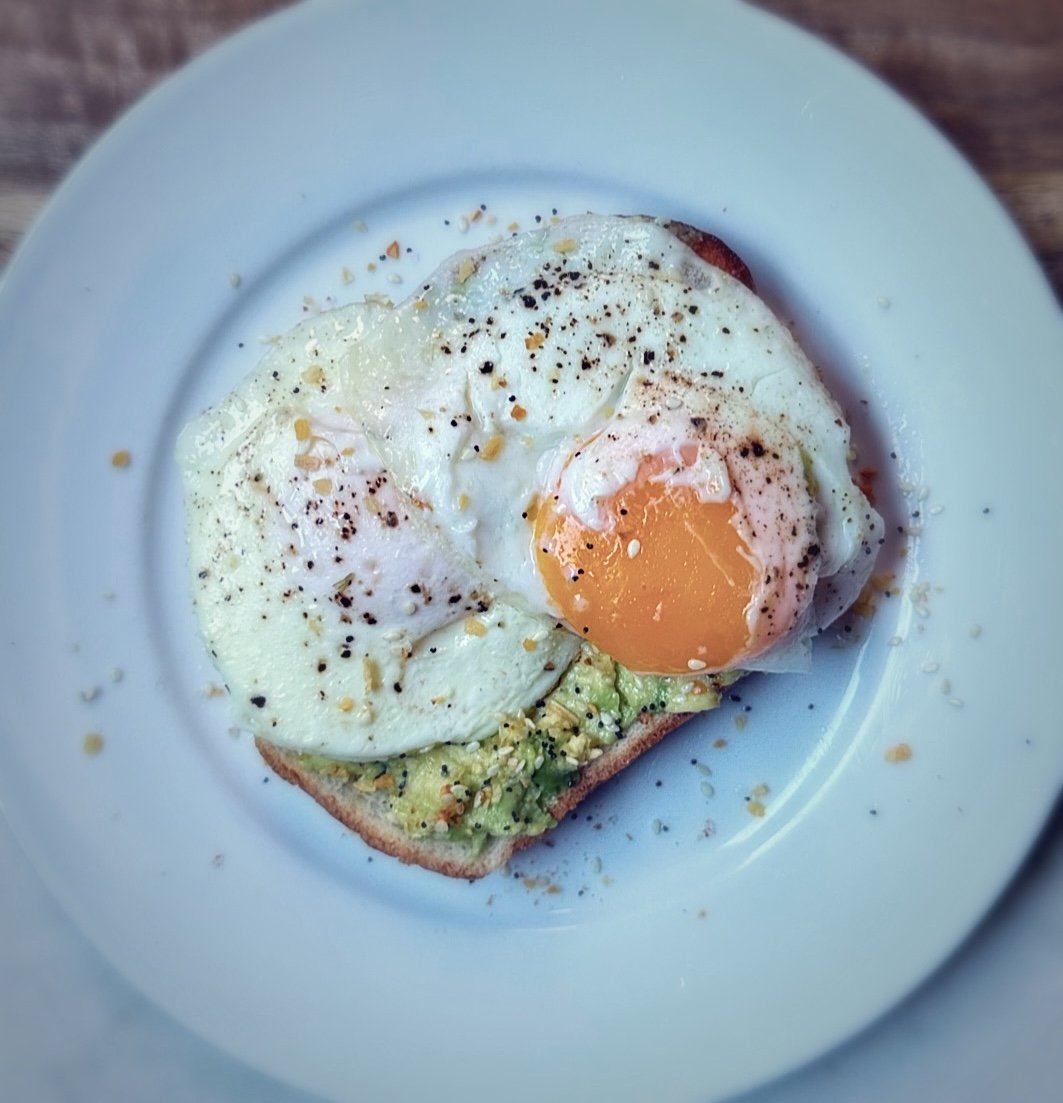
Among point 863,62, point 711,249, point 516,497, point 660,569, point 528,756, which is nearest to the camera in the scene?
point 660,569

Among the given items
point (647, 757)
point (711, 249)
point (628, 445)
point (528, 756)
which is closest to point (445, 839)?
point (528, 756)

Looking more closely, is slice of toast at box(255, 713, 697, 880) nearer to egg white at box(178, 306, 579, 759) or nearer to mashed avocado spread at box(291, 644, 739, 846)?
mashed avocado spread at box(291, 644, 739, 846)

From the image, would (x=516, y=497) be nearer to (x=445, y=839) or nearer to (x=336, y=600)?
(x=336, y=600)

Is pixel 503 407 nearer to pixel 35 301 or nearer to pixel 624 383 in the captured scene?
pixel 624 383

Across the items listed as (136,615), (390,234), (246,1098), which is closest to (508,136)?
(390,234)

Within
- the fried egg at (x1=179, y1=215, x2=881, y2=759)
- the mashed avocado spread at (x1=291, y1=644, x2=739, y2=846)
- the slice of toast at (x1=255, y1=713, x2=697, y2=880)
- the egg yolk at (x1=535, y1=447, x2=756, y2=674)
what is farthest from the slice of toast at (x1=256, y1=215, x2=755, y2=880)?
the egg yolk at (x1=535, y1=447, x2=756, y2=674)

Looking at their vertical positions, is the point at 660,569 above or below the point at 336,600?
below
